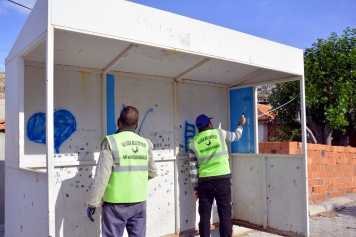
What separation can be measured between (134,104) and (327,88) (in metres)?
7.66

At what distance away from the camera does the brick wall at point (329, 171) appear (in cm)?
835

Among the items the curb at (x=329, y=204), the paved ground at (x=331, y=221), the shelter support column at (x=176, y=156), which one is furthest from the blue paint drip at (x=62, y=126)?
the curb at (x=329, y=204)

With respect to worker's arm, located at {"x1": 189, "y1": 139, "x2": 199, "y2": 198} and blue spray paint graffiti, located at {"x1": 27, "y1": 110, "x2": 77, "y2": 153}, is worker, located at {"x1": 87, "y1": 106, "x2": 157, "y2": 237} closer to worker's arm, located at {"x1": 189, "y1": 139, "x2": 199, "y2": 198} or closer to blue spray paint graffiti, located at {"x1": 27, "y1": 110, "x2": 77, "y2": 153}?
blue spray paint graffiti, located at {"x1": 27, "y1": 110, "x2": 77, "y2": 153}

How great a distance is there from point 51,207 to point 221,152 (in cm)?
239

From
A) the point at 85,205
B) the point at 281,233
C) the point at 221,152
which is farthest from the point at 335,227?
the point at 85,205

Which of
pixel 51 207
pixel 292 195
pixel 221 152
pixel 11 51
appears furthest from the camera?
pixel 292 195

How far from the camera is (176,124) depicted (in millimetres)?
5258

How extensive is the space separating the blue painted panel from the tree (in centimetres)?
527

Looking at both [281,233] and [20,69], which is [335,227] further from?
[20,69]

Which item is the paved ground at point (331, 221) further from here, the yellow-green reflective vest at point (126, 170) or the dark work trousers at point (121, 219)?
the yellow-green reflective vest at point (126, 170)

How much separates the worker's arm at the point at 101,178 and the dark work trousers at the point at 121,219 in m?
0.18

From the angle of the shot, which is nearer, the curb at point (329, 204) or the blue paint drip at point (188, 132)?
the blue paint drip at point (188, 132)

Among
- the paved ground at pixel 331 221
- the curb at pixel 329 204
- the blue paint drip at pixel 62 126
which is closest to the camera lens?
the blue paint drip at pixel 62 126

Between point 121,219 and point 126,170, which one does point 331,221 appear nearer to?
point 121,219
